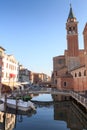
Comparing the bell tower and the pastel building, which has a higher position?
the bell tower

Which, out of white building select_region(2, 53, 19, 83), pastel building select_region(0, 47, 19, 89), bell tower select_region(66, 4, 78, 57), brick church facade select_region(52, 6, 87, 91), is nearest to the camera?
pastel building select_region(0, 47, 19, 89)

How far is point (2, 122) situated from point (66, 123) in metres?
7.33

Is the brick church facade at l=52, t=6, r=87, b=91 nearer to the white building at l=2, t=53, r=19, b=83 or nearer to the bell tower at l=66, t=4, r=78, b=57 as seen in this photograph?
the bell tower at l=66, t=4, r=78, b=57

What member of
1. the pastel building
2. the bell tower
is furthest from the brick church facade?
the pastel building

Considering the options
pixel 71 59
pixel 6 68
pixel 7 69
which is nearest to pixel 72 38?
pixel 71 59

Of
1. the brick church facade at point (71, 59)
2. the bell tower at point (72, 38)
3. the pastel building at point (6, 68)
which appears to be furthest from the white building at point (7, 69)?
the bell tower at point (72, 38)

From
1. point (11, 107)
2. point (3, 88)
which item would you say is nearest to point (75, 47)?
point (3, 88)

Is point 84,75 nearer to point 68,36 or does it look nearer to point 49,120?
point 49,120

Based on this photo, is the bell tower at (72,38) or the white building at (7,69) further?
the bell tower at (72,38)

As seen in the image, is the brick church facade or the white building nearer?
the white building

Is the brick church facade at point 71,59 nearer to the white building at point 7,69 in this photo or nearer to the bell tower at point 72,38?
the bell tower at point 72,38

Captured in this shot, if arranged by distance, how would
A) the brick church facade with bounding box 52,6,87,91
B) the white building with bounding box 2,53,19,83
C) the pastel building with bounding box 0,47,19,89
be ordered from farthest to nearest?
1. the brick church facade with bounding box 52,6,87,91
2. the white building with bounding box 2,53,19,83
3. the pastel building with bounding box 0,47,19,89

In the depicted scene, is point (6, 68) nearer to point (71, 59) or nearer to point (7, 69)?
point (7, 69)

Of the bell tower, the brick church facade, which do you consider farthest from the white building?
the bell tower
